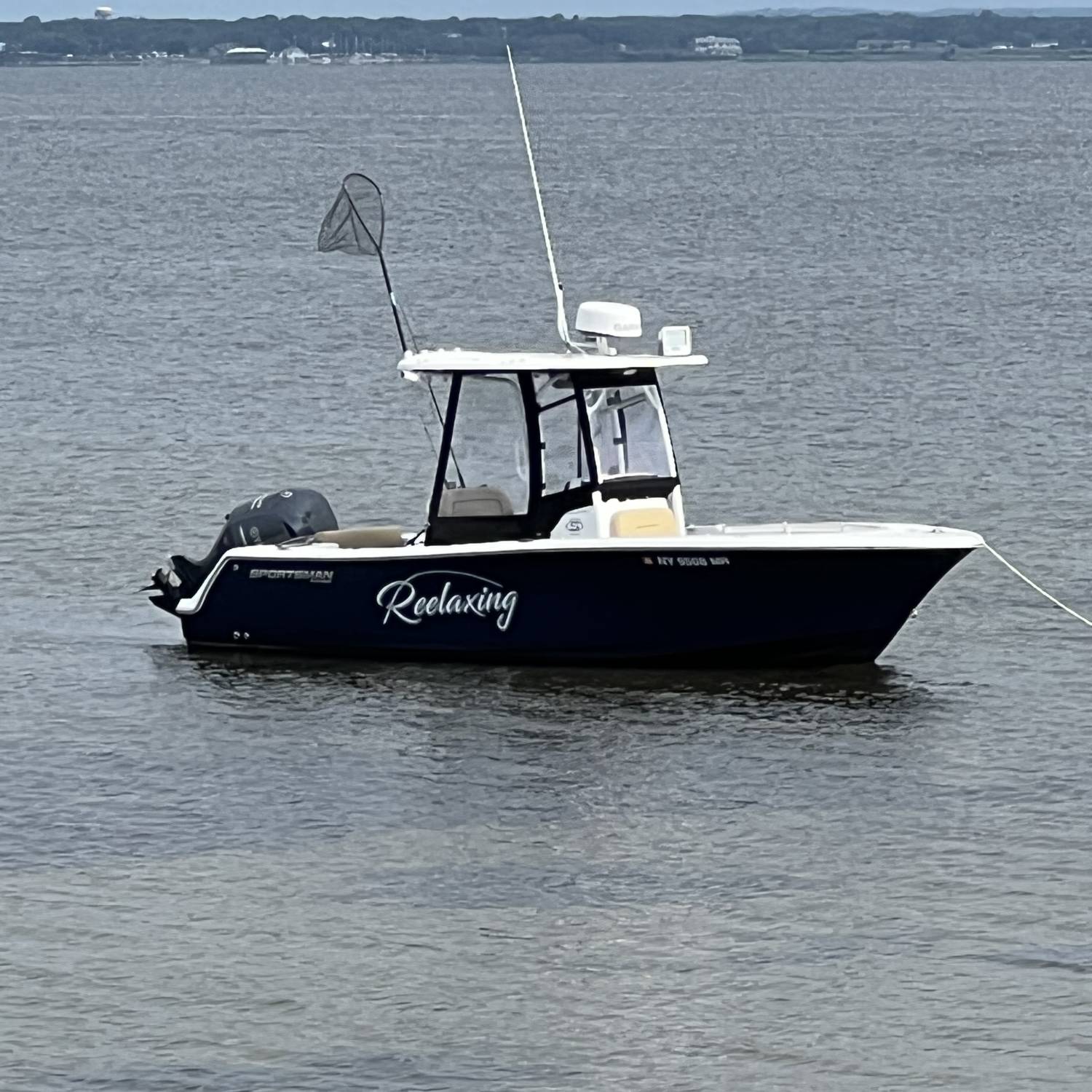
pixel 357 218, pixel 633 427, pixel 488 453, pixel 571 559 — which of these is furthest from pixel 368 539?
pixel 357 218

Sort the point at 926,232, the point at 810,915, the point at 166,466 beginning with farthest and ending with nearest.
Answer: the point at 926,232 → the point at 166,466 → the point at 810,915

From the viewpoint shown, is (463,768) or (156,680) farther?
(156,680)

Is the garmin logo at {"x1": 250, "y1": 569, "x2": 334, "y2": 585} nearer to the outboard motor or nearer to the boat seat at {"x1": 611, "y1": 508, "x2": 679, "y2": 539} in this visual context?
the outboard motor

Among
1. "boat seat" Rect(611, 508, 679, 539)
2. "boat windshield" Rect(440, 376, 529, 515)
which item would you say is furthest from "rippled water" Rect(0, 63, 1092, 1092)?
"boat windshield" Rect(440, 376, 529, 515)

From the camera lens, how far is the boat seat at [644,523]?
20.0 m

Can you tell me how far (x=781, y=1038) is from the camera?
1369 centimetres

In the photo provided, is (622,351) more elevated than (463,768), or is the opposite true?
(622,351)

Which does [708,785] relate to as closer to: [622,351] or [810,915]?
[810,915]

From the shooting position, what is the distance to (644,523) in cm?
2016

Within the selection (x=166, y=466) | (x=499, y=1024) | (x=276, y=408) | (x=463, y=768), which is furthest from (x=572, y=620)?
(x=276, y=408)

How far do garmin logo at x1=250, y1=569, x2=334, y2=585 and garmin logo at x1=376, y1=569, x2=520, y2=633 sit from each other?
0.42m

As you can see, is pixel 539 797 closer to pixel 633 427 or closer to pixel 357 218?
pixel 633 427

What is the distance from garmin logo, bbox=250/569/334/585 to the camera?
20.6 meters

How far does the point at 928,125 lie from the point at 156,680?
409ft
